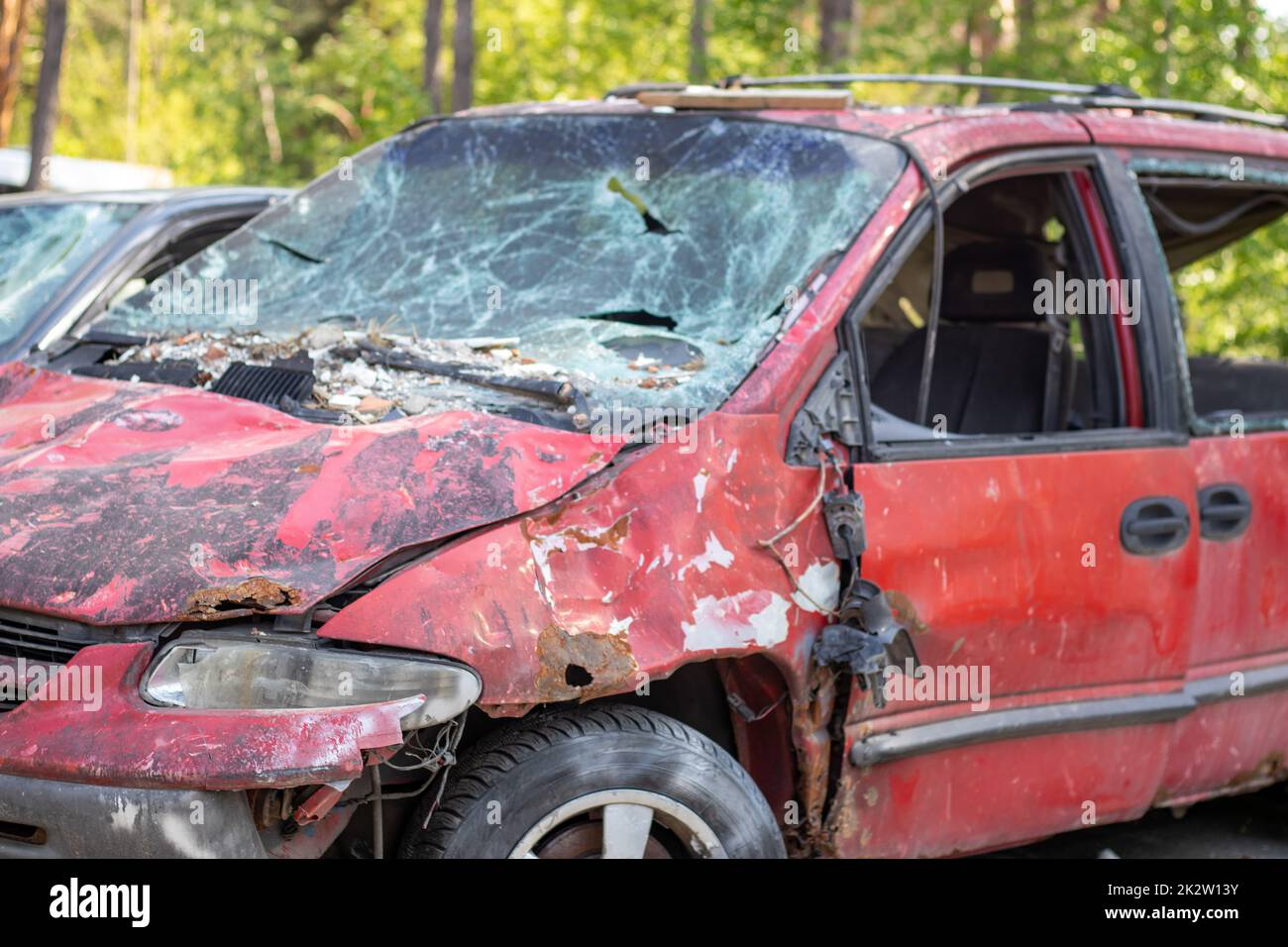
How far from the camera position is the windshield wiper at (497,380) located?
2.78 meters

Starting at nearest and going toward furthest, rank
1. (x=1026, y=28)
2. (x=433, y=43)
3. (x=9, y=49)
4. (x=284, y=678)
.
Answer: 1. (x=284, y=678)
2. (x=1026, y=28)
3. (x=433, y=43)
4. (x=9, y=49)

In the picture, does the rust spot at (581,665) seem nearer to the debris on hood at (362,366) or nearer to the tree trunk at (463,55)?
the debris on hood at (362,366)

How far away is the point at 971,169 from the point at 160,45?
2133cm

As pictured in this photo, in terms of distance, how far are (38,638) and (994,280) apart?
125 inches

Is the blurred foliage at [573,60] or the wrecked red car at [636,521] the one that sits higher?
the blurred foliage at [573,60]

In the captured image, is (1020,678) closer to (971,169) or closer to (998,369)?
(971,169)

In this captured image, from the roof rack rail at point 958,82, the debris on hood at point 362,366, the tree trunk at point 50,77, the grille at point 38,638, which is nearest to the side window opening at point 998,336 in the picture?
the roof rack rail at point 958,82

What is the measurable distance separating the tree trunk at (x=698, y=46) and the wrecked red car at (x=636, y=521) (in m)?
9.10

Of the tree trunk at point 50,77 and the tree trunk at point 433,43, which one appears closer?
the tree trunk at point 50,77

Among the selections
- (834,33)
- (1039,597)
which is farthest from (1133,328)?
(834,33)

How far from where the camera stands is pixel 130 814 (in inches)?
84.0

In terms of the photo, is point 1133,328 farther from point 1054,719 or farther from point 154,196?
point 154,196

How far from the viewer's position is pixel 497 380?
294cm
